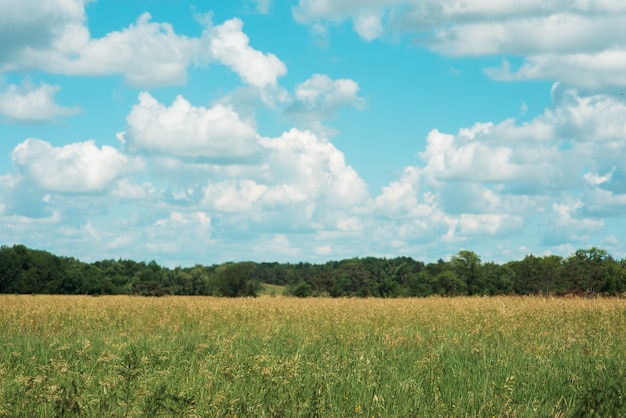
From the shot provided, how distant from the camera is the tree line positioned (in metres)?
75.2

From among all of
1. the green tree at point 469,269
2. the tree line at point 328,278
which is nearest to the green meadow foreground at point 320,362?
the tree line at point 328,278

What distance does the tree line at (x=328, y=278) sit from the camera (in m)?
75.2

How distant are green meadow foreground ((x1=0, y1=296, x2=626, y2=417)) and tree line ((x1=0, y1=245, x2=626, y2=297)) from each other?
52970 mm

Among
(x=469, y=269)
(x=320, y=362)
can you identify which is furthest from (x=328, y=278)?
(x=320, y=362)

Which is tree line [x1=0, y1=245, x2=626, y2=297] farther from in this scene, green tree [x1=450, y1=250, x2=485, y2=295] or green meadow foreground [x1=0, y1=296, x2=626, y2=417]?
green meadow foreground [x1=0, y1=296, x2=626, y2=417]

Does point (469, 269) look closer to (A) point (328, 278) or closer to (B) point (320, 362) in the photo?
(A) point (328, 278)

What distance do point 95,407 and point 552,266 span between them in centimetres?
9364

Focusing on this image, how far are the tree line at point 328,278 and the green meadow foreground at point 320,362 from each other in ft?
174

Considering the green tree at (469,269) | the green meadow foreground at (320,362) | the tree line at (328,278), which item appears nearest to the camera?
the green meadow foreground at (320,362)

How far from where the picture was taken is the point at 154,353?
11.2 m

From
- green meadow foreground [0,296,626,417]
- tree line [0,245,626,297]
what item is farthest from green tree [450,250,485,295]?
green meadow foreground [0,296,626,417]

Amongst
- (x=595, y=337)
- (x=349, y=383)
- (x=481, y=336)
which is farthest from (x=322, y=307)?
(x=349, y=383)

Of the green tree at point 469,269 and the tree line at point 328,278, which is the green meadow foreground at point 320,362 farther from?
the green tree at point 469,269

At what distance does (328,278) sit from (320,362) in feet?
290
